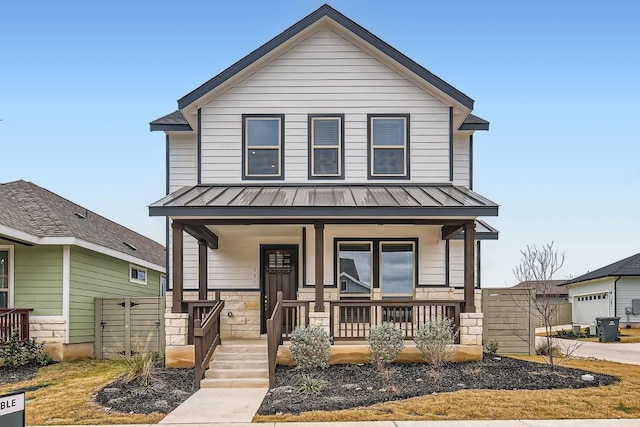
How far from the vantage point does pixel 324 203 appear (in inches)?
525

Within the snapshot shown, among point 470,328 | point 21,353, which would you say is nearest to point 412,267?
point 470,328

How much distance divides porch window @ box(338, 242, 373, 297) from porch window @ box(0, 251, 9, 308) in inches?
341

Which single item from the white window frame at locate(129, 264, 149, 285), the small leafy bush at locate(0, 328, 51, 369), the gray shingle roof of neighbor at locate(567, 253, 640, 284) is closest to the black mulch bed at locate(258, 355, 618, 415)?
the small leafy bush at locate(0, 328, 51, 369)

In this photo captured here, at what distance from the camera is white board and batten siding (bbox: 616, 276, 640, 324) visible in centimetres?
3281

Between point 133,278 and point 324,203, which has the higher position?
point 324,203

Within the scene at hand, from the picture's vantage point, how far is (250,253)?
15766mm

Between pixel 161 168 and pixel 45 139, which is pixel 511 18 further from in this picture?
pixel 45 139

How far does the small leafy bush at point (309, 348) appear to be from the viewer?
40.8 feet

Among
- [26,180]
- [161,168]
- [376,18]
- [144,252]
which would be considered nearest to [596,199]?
[376,18]

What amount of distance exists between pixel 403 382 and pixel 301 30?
8.50 m

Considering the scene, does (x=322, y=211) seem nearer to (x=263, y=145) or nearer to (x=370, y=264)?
(x=370, y=264)

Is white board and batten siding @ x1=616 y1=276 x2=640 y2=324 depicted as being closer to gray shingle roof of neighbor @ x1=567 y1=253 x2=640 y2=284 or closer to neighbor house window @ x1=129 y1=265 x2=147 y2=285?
gray shingle roof of neighbor @ x1=567 y1=253 x2=640 y2=284

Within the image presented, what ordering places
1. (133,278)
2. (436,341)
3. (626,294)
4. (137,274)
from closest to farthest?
(436,341) < (133,278) < (137,274) < (626,294)

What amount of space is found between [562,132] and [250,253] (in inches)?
423
